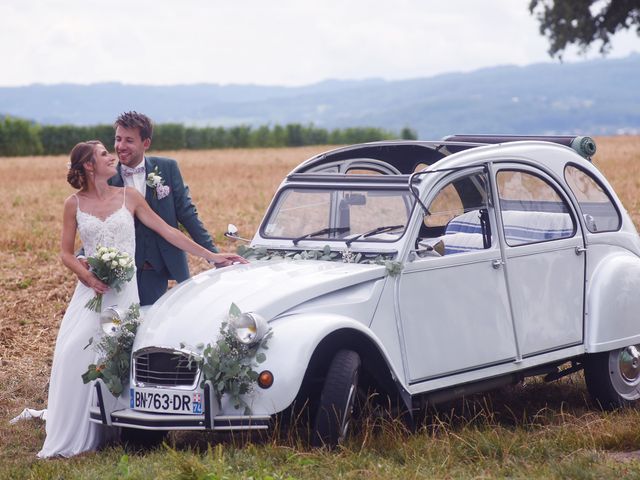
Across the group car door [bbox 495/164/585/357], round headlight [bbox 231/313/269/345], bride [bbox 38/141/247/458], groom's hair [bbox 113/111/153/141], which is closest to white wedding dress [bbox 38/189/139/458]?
bride [bbox 38/141/247/458]

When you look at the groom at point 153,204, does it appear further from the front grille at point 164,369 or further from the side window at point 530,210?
the side window at point 530,210

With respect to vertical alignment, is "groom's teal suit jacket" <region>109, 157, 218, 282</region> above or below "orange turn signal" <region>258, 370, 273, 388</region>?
above

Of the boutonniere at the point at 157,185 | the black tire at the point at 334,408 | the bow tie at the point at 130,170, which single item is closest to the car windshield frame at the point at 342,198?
the boutonniere at the point at 157,185

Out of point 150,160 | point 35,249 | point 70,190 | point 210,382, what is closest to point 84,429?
point 210,382

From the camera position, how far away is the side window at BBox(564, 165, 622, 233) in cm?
812

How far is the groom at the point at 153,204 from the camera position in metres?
7.54

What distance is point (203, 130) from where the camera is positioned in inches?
2948

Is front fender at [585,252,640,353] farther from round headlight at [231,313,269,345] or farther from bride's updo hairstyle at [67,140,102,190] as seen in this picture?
bride's updo hairstyle at [67,140,102,190]

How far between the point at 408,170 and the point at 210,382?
299cm

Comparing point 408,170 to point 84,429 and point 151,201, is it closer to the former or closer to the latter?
point 151,201

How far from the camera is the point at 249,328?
5984 mm

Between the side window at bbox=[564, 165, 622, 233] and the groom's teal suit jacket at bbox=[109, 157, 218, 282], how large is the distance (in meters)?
2.71

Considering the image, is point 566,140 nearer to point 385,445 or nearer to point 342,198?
point 342,198

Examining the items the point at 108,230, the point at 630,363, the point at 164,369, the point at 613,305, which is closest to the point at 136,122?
the point at 108,230
